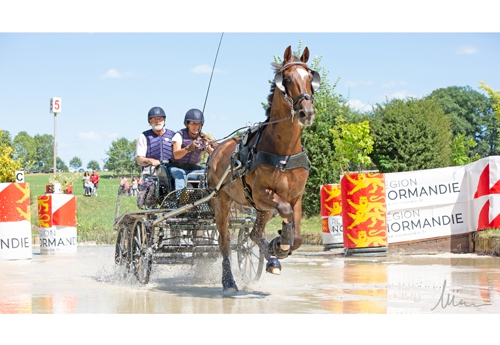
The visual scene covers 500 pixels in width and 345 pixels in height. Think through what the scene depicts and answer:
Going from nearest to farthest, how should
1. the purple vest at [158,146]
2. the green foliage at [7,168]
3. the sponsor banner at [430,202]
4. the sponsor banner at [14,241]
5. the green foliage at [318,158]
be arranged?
the purple vest at [158,146] → the sponsor banner at [430,202] → the sponsor banner at [14,241] → the green foliage at [7,168] → the green foliage at [318,158]

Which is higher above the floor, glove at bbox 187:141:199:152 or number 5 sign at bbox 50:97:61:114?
number 5 sign at bbox 50:97:61:114

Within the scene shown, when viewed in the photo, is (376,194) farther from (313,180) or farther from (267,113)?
(313,180)

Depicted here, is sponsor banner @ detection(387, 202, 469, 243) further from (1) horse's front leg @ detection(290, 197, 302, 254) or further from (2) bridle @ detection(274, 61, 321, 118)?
(2) bridle @ detection(274, 61, 321, 118)

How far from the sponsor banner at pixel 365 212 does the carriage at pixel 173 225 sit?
4042 millimetres

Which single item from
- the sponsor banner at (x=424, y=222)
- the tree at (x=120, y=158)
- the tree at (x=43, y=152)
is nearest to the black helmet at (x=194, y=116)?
the sponsor banner at (x=424, y=222)

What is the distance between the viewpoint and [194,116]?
386 inches

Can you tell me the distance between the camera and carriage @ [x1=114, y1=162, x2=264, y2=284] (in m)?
9.16

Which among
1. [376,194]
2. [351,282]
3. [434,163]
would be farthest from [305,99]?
[434,163]

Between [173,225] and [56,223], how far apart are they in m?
8.36

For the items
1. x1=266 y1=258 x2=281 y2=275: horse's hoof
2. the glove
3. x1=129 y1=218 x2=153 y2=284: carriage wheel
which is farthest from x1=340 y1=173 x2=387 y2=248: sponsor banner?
x1=266 y1=258 x2=281 y2=275: horse's hoof

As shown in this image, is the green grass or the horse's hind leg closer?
the horse's hind leg

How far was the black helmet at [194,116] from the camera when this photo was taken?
9797mm

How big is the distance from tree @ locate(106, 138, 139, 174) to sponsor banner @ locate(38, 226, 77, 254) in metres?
59.0

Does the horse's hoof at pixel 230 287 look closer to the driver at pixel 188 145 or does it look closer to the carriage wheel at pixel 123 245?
the driver at pixel 188 145
